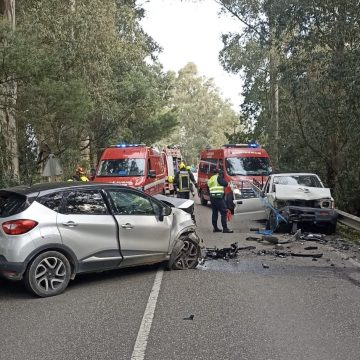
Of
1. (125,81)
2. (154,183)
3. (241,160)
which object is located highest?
(125,81)

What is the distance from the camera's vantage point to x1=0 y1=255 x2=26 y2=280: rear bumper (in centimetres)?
640

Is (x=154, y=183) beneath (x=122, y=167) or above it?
beneath

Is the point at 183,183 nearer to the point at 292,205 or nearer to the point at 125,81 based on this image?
the point at 292,205

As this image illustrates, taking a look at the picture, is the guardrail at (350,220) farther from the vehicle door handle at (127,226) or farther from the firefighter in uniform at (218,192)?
the vehicle door handle at (127,226)

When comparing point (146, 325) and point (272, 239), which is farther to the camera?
point (272, 239)

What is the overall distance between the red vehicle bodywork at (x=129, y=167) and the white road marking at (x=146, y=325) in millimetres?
8712

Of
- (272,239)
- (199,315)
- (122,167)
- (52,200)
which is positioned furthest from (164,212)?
(122,167)

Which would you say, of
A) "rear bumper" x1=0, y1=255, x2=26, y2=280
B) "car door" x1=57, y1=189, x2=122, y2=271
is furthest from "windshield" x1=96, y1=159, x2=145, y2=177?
"rear bumper" x1=0, y1=255, x2=26, y2=280

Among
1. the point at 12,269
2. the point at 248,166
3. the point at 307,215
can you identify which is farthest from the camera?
the point at 248,166

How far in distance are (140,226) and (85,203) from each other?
3.11ft

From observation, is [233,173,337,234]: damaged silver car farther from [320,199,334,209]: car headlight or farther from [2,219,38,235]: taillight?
[2,219,38,235]: taillight

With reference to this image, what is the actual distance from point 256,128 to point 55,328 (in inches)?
1309

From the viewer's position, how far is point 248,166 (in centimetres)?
1831

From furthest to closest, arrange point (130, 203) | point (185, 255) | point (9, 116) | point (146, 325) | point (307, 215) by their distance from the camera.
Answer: point (9, 116)
point (307, 215)
point (185, 255)
point (130, 203)
point (146, 325)
